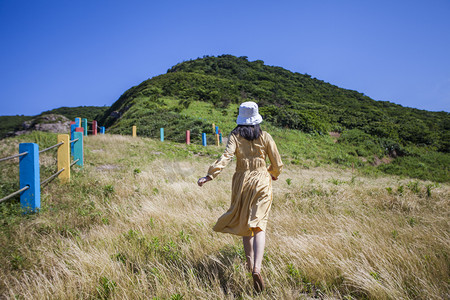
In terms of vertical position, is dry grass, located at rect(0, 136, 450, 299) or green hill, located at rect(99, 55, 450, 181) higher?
green hill, located at rect(99, 55, 450, 181)

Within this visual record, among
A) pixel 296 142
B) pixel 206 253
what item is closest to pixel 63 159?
pixel 206 253

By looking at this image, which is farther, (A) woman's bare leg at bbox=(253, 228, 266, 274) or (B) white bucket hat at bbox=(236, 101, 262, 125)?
(B) white bucket hat at bbox=(236, 101, 262, 125)

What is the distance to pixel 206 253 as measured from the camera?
9.31 ft

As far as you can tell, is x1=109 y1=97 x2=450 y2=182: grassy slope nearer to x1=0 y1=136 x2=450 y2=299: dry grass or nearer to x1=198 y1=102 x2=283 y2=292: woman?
x1=0 y1=136 x2=450 y2=299: dry grass

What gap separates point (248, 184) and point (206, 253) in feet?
3.09

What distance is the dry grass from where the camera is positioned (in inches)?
84.7

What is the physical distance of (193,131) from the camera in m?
21.8

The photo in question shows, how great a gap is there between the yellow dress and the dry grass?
1.37ft

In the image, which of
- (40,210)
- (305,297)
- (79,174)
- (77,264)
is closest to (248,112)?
(305,297)

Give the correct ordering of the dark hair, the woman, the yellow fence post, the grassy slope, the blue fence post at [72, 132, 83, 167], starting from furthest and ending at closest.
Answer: the grassy slope < the blue fence post at [72, 132, 83, 167] < the yellow fence post < the dark hair < the woman

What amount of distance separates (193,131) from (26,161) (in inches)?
700

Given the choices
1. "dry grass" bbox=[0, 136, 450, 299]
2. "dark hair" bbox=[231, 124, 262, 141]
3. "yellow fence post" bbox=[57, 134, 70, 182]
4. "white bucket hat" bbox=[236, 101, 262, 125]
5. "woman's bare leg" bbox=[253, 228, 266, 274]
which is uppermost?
"white bucket hat" bbox=[236, 101, 262, 125]

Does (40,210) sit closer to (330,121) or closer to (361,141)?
(361,141)

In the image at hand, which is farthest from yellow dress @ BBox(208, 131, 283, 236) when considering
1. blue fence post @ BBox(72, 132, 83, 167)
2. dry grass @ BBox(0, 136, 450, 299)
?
blue fence post @ BBox(72, 132, 83, 167)
